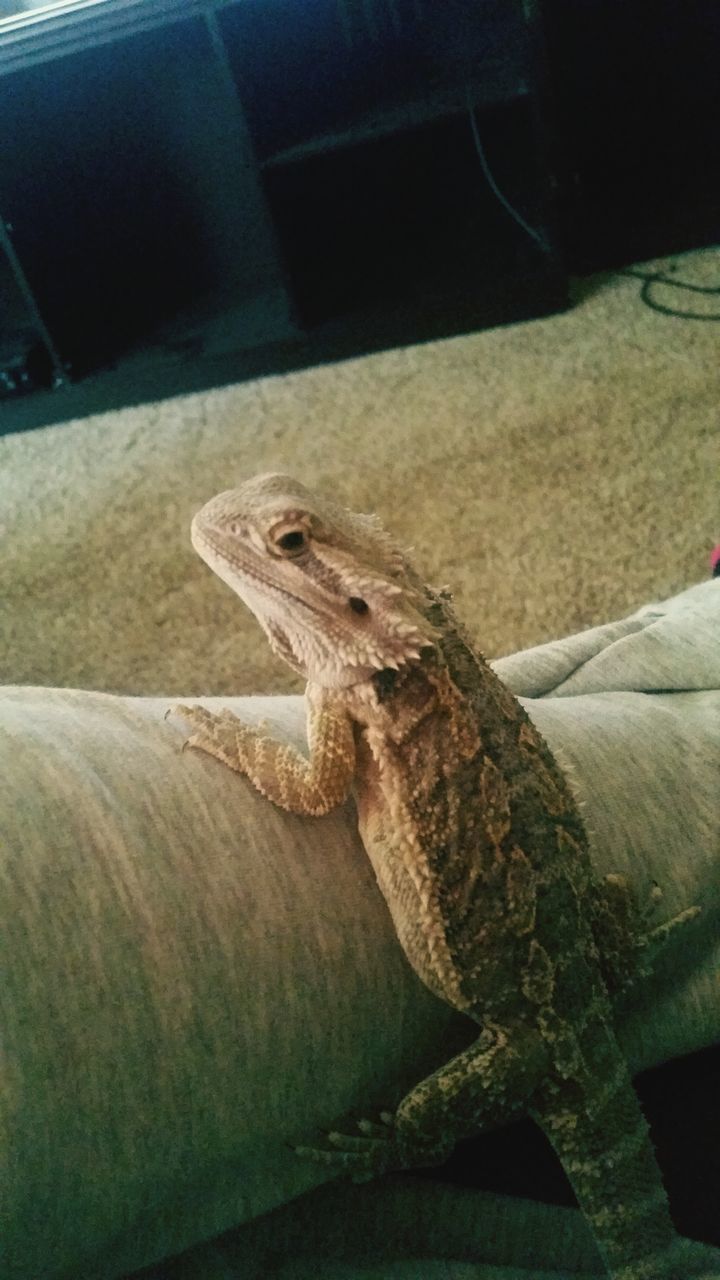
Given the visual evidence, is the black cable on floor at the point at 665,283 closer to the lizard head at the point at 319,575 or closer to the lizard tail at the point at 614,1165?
the lizard head at the point at 319,575

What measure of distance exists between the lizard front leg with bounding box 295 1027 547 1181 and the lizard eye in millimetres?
500

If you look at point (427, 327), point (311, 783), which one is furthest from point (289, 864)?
point (427, 327)

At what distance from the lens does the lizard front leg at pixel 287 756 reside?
33.0 inches

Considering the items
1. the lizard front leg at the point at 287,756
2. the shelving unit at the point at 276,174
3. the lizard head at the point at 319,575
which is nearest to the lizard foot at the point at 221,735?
the lizard front leg at the point at 287,756

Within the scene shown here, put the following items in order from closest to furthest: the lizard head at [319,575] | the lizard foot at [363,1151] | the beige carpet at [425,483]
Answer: the lizard foot at [363,1151] → the lizard head at [319,575] → the beige carpet at [425,483]

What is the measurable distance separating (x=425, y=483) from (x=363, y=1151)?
5.52 ft

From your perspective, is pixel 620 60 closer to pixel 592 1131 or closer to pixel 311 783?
pixel 311 783

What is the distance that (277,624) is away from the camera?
0.99 meters

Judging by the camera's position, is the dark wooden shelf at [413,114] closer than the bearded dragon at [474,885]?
No

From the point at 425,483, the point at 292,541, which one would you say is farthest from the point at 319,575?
the point at 425,483

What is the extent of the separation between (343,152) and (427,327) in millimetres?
606

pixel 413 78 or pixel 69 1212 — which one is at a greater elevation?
pixel 413 78

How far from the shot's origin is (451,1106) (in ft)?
2.64

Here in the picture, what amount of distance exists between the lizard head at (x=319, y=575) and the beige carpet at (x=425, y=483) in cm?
93
